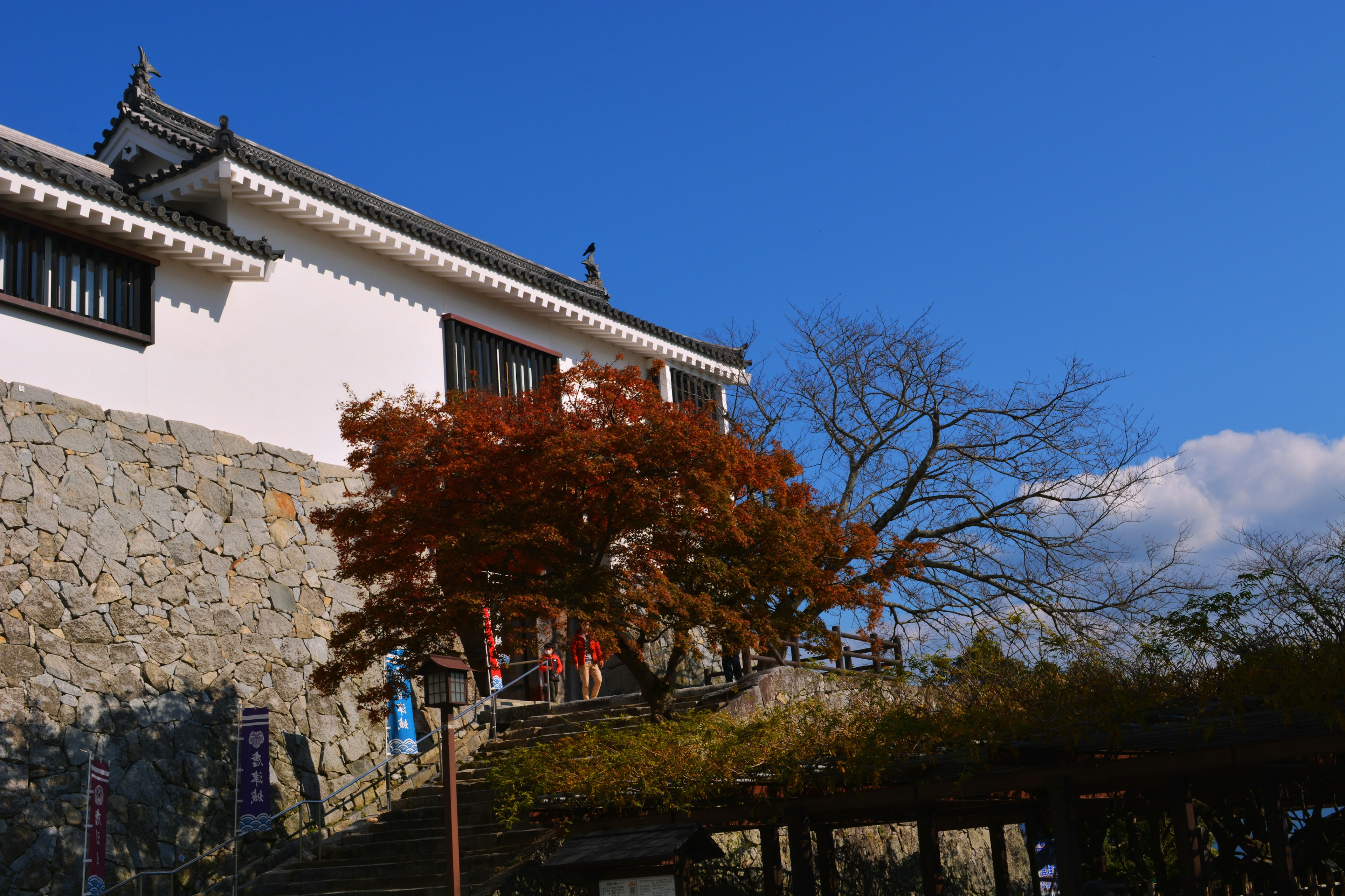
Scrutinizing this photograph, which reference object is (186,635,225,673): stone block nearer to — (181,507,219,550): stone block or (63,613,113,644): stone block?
(63,613,113,644): stone block

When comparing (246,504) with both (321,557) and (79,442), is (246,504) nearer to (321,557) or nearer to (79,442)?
(321,557)

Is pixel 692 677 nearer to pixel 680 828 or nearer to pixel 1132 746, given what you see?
pixel 680 828

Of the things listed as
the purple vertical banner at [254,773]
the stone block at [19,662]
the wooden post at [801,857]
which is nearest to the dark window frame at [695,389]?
the purple vertical banner at [254,773]

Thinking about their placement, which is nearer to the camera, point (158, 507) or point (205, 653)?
point (205, 653)

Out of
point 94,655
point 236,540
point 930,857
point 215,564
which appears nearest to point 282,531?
point 236,540

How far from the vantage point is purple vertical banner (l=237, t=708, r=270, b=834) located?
14.0m

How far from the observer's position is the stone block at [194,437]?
15664 millimetres

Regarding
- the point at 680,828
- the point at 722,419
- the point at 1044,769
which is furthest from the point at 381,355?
the point at 1044,769

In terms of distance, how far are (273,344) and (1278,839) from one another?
1447 centimetres

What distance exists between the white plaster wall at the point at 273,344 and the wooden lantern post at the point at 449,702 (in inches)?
294

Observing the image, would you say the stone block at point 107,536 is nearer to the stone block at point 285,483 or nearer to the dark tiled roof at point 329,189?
the stone block at point 285,483

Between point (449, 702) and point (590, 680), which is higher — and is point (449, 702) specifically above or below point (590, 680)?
below

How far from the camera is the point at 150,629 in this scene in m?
14.3

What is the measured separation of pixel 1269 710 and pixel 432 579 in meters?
9.97
